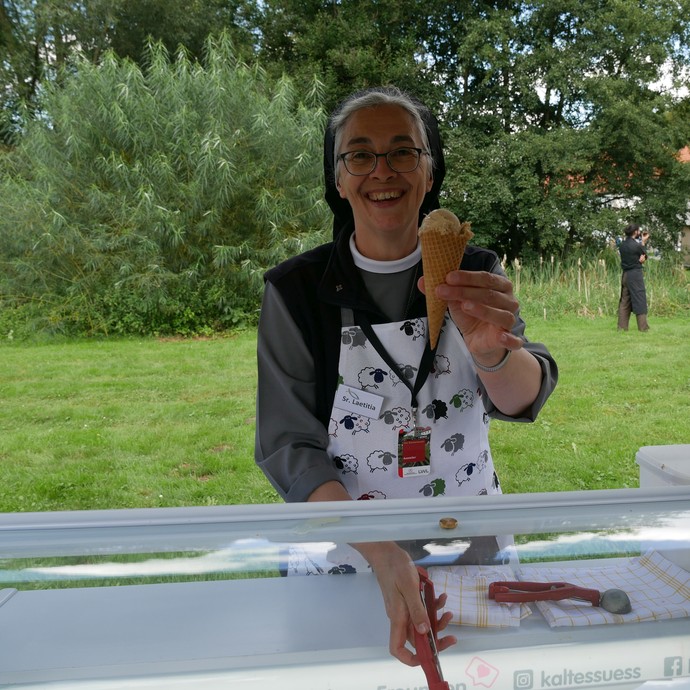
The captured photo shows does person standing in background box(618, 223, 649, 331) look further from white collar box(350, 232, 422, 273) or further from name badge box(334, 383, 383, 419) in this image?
name badge box(334, 383, 383, 419)

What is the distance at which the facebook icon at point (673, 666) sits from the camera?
2.46 ft

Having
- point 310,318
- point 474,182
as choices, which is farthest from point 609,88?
point 310,318

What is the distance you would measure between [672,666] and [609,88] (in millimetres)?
14615

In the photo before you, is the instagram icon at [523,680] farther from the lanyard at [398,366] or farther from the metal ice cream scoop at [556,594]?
the lanyard at [398,366]

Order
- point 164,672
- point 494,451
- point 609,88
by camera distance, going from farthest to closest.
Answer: point 609,88 < point 494,451 < point 164,672

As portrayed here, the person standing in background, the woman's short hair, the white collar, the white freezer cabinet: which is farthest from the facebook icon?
the person standing in background

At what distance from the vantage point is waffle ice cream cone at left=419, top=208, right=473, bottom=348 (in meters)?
1.16

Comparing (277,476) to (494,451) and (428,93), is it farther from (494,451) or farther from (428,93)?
(428,93)

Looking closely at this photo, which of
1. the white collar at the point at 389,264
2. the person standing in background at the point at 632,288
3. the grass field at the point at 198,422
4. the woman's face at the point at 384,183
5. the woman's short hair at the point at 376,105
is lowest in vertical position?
the grass field at the point at 198,422

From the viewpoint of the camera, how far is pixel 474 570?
2.73 feet

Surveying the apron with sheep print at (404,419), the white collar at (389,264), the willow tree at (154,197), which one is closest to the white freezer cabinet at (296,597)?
the apron with sheep print at (404,419)

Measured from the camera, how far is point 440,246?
3.84 ft

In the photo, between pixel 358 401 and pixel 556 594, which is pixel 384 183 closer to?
pixel 358 401

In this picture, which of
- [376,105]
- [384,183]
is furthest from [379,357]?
[376,105]
